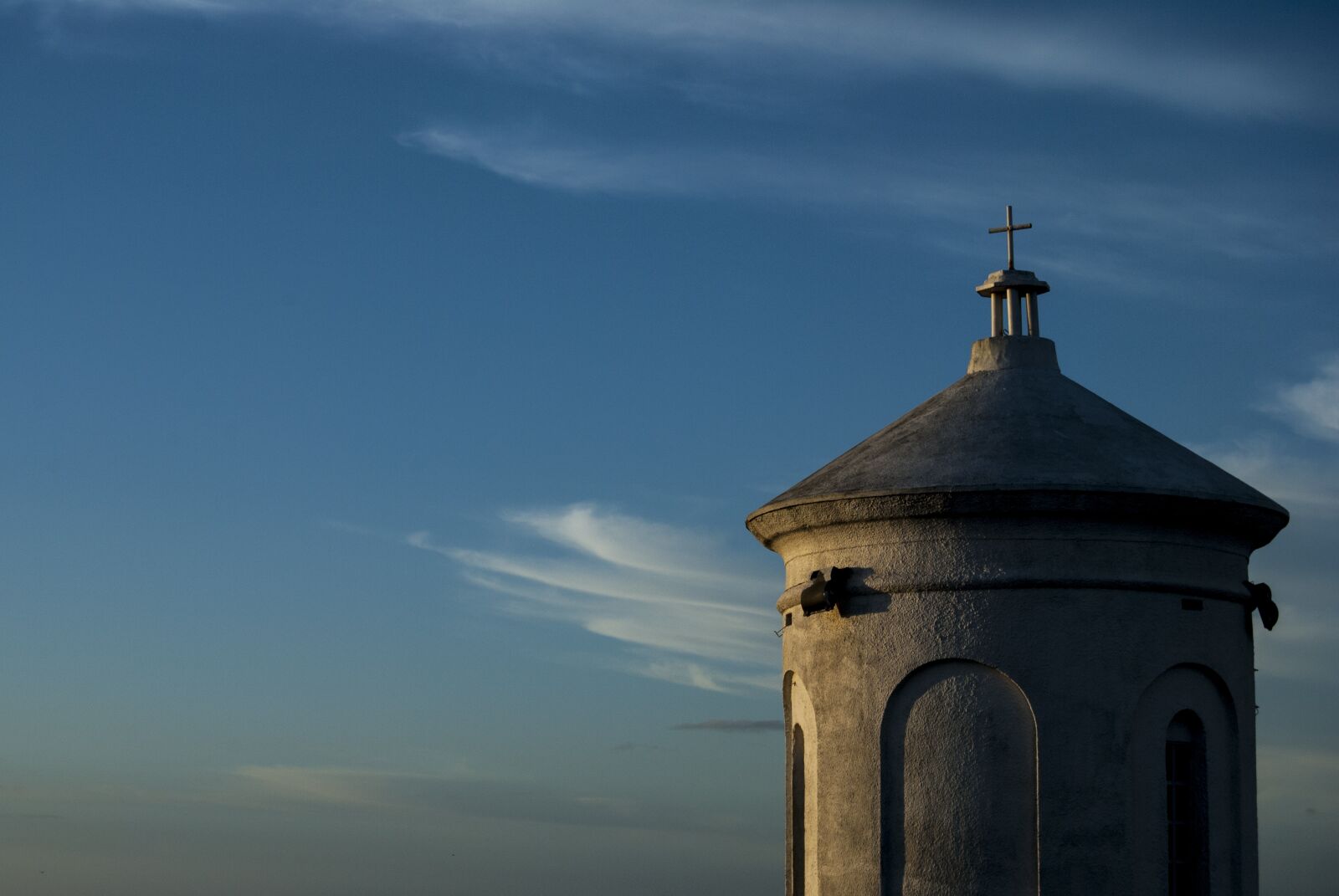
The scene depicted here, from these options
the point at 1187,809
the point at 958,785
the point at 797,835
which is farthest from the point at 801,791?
the point at 1187,809

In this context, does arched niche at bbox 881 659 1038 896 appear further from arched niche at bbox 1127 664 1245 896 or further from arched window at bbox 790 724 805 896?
arched window at bbox 790 724 805 896

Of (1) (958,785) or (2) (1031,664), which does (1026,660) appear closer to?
(2) (1031,664)

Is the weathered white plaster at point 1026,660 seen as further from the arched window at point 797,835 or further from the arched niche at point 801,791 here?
the arched window at point 797,835

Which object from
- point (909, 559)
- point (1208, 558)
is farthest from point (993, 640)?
point (1208, 558)

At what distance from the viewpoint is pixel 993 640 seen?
20.5m

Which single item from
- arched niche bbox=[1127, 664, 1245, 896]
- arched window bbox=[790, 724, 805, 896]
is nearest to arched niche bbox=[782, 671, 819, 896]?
arched window bbox=[790, 724, 805, 896]

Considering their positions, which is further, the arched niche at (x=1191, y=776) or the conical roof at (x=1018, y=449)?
the conical roof at (x=1018, y=449)

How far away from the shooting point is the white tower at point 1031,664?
66.5ft

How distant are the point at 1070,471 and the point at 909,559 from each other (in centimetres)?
176

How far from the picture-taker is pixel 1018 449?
68.8 feet

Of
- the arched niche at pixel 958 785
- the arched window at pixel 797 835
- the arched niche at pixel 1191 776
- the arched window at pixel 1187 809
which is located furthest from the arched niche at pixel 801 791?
the arched window at pixel 1187 809

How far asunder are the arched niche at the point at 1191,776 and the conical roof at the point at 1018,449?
192cm

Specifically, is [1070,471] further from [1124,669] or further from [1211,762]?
[1211,762]

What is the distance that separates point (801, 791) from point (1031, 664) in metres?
3.18
